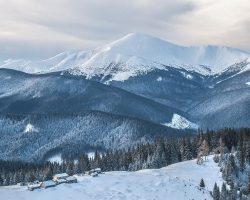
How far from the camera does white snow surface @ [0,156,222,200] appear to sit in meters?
157

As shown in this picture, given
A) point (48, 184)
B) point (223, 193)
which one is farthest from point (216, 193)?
point (48, 184)

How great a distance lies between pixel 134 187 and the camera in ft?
543

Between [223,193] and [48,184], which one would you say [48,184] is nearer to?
[48,184]

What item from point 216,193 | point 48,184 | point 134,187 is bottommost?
point 216,193

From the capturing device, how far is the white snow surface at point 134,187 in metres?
157

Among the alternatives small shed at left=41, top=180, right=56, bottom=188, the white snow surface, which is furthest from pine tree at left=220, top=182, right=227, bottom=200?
small shed at left=41, top=180, right=56, bottom=188

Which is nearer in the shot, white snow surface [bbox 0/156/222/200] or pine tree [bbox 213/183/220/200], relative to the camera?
white snow surface [bbox 0/156/222/200]

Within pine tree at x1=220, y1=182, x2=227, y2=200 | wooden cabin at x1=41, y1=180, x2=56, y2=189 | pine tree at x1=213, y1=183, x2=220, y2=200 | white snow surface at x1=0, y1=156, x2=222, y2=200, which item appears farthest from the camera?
pine tree at x1=213, y1=183, x2=220, y2=200

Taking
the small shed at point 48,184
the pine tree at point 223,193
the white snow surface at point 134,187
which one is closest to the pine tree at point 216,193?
the pine tree at point 223,193

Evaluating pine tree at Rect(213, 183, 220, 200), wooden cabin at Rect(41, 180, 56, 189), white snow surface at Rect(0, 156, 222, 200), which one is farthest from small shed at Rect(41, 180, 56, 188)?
pine tree at Rect(213, 183, 220, 200)

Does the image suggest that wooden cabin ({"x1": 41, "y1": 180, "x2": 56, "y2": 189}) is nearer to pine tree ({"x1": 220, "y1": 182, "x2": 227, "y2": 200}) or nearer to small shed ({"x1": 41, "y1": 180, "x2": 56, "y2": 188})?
small shed ({"x1": 41, "y1": 180, "x2": 56, "y2": 188})

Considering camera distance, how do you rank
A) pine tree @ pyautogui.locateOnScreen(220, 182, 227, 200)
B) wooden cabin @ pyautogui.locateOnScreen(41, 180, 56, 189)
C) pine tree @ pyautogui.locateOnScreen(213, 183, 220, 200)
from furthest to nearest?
pine tree @ pyautogui.locateOnScreen(213, 183, 220, 200), wooden cabin @ pyautogui.locateOnScreen(41, 180, 56, 189), pine tree @ pyautogui.locateOnScreen(220, 182, 227, 200)

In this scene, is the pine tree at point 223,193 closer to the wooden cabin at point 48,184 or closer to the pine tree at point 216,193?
the pine tree at point 216,193

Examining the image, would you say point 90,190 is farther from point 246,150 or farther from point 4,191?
point 246,150
